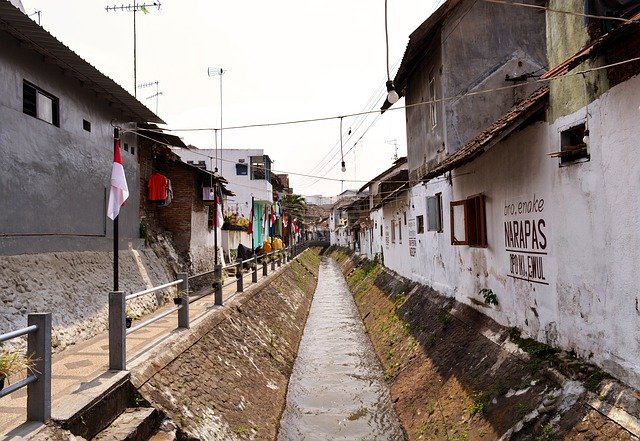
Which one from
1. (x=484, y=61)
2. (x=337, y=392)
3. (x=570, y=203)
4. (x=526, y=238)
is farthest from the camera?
(x=484, y=61)

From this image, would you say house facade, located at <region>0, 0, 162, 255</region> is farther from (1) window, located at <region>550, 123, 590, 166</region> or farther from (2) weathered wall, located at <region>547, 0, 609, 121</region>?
(1) window, located at <region>550, 123, 590, 166</region>

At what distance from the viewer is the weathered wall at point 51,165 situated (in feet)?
27.9

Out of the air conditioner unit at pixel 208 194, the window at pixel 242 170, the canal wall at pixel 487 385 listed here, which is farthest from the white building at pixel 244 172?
the canal wall at pixel 487 385

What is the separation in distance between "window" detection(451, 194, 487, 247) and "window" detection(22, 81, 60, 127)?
8.94 meters

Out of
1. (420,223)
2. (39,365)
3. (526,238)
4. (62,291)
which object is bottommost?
(39,365)

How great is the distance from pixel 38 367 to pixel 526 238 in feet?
23.6

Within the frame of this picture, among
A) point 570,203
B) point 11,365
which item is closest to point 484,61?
point 570,203

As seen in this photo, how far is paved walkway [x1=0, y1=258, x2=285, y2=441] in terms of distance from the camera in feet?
16.6

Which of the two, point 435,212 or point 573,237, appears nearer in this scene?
point 573,237

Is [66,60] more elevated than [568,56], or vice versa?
[66,60]

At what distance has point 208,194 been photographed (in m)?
20.7

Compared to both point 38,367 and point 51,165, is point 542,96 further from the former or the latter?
point 51,165

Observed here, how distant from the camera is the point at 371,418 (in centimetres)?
1038

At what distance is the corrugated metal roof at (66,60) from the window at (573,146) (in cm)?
827
